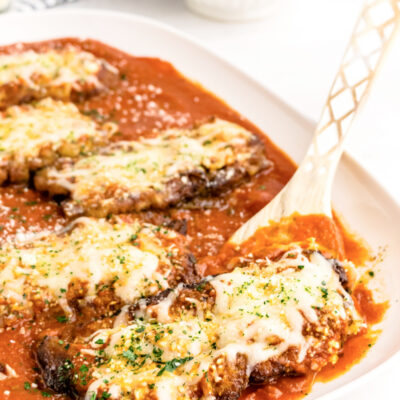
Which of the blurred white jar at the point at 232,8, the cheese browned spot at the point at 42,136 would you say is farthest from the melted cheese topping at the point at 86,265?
the blurred white jar at the point at 232,8

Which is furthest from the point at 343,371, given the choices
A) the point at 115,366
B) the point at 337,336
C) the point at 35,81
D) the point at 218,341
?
the point at 35,81

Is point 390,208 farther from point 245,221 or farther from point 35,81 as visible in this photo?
point 35,81

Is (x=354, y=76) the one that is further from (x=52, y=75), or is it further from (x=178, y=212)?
(x=52, y=75)

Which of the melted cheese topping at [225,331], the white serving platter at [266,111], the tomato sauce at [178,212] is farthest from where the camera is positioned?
the white serving platter at [266,111]

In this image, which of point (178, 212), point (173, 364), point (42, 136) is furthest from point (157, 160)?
point (173, 364)

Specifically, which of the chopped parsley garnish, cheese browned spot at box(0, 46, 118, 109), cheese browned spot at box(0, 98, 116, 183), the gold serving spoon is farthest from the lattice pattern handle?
cheese browned spot at box(0, 46, 118, 109)

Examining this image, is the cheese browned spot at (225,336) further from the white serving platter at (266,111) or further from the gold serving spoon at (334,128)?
the gold serving spoon at (334,128)

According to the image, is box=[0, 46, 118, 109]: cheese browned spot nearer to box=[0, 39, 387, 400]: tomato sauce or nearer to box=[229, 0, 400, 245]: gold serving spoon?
box=[0, 39, 387, 400]: tomato sauce

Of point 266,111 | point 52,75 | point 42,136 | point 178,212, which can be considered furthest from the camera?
point 52,75
